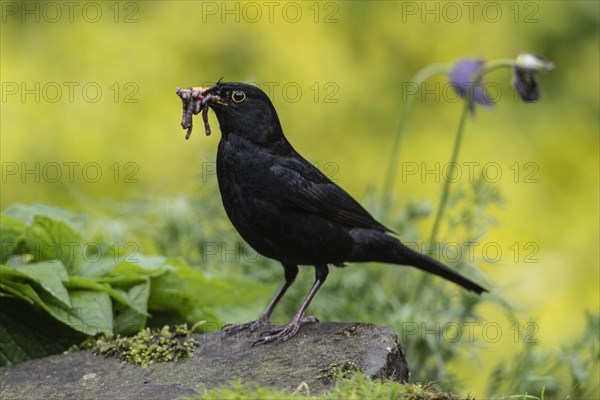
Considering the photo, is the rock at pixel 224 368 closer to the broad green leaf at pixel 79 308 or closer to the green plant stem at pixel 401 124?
the broad green leaf at pixel 79 308

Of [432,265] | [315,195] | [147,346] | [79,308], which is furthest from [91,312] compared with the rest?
[432,265]

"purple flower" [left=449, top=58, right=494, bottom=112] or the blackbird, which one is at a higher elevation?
"purple flower" [left=449, top=58, right=494, bottom=112]

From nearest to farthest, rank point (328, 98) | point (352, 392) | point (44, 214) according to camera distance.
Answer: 1. point (352, 392)
2. point (44, 214)
3. point (328, 98)

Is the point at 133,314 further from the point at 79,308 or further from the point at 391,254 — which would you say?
the point at 391,254

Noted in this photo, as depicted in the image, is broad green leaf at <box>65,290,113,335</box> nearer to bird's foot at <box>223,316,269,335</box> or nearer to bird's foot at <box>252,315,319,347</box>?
bird's foot at <box>223,316,269,335</box>

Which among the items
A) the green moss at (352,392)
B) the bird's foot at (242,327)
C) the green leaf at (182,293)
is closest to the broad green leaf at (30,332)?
the green leaf at (182,293)

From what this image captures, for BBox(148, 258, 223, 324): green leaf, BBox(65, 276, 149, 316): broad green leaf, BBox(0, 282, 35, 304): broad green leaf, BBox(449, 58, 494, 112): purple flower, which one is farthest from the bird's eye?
BBox(449, 58, 494, 112): purple flower
